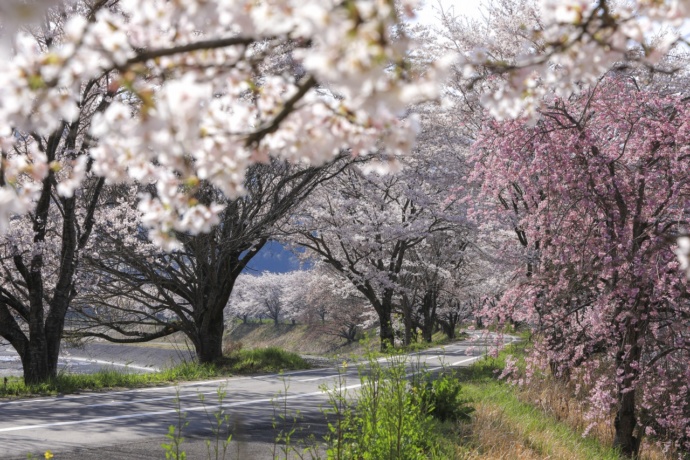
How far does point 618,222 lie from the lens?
7215 mm

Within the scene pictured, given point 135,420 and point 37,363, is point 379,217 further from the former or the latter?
point 135,420

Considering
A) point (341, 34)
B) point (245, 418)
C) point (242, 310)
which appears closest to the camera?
point (341, 34)

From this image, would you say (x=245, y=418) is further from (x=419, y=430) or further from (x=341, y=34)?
(x=341, y=34)

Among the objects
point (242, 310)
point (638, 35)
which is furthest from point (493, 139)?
point (242, 310)

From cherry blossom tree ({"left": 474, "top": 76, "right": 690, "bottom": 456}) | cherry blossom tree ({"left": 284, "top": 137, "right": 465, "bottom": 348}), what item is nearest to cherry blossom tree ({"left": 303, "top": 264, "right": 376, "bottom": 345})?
cherry blossom tree ({"left": 284, "top": 137, "right": 465, "bottom": 348})

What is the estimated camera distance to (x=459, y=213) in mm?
19906

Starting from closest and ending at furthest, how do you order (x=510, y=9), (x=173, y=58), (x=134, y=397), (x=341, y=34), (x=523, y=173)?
(x=341, y=34)
(x=173, y=58)
(x=523, y=173)
(x=134, y=397)
(x=510, y=9)

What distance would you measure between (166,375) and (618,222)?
387 inches

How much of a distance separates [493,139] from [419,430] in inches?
180

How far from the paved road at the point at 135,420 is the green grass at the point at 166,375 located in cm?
77

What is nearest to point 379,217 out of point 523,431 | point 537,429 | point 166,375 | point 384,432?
point 166,375

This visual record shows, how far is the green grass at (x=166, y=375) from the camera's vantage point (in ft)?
34.6

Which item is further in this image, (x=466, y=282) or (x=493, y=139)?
(x=466, y=282)

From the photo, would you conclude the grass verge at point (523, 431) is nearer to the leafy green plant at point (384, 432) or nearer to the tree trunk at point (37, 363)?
the leafy green plant at point (384, 432)
